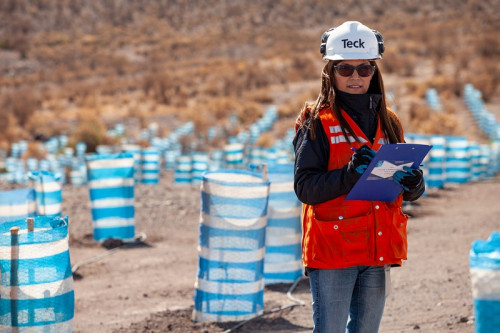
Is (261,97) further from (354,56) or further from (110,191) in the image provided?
(354,56)

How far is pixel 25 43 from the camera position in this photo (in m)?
65.1

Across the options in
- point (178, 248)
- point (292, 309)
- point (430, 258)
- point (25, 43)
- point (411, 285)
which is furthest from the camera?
point (25, 43)

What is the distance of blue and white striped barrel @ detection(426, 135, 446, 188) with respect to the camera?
15.4 metres

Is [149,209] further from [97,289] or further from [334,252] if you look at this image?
[334,252]

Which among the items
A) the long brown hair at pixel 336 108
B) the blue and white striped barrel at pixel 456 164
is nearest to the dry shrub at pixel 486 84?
the blue and white striped barrel at pixel 456 164

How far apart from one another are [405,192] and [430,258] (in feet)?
18.0

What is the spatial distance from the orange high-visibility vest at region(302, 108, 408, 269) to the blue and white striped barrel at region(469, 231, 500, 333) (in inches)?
18.6

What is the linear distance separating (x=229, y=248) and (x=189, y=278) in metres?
2.35

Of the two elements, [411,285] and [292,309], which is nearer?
[292,309]

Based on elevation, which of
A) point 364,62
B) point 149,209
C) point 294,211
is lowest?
point 149,209

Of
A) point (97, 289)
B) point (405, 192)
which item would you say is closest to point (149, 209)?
point (97, 289)

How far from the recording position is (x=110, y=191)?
957 cm

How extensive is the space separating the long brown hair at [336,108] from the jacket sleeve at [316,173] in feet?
0.14

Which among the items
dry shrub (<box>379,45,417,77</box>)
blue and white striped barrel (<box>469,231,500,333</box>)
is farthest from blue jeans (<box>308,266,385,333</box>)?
dry shrub (<box>379,45,417,77</box>)
